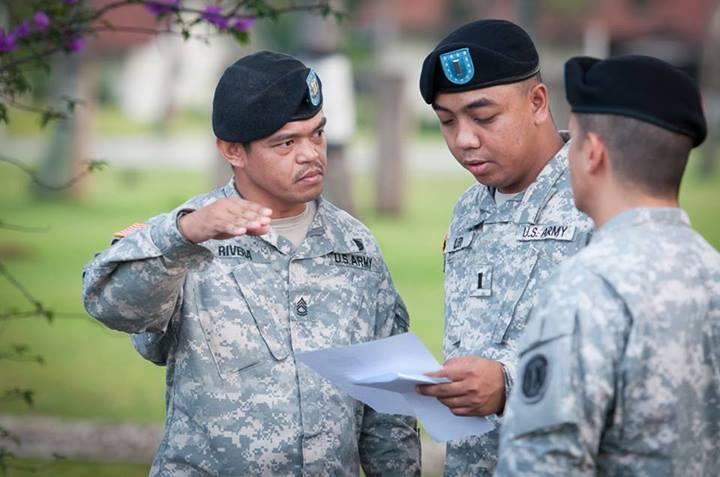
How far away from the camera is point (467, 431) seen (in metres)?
3.34

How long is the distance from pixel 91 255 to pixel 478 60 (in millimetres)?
12149

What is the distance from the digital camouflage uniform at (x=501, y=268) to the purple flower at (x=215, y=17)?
4.74ft

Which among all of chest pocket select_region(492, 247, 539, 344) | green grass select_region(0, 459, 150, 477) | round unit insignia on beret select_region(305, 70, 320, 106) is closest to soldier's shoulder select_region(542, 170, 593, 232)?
chest pocket select_region(492, 247, 539, 344)

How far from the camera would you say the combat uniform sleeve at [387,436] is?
150 inches

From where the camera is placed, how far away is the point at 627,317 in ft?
8.41

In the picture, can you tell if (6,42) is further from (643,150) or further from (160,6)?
(643,150)

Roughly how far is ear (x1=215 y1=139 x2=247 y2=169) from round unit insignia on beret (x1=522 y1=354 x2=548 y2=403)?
56.8 inches

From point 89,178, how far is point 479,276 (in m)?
18.6

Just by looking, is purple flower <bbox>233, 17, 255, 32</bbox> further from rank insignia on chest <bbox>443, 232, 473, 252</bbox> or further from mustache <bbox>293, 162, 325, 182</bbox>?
rank insignia on chest <bbox>443, 232, 473, 252</bbox>

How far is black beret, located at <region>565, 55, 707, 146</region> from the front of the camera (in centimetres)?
265

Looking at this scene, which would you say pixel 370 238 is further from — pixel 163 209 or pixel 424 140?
pixel 424 140

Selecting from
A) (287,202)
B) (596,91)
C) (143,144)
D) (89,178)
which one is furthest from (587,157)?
(143,144)

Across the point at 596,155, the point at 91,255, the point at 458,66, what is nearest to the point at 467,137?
the point at 458,66

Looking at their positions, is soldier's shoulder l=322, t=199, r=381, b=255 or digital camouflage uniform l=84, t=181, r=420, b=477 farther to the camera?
soldier's shoulder l=322, t=199, r=381, b=255
